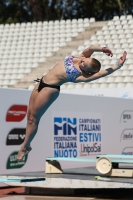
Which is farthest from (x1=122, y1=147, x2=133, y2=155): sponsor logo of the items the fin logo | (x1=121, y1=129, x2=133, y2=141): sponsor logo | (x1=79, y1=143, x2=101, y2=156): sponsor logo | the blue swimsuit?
the blue swimsuit

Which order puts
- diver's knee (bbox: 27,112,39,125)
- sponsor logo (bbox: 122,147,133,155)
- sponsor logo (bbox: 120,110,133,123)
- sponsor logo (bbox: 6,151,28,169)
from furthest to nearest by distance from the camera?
Answer: sponsor logo (bbox: 122,147,133,155), sponsor logo (bbox: 120,110,133,123), sponsor logo (bbox: 6,151,28,169), diver's knee (bbox: 27,112,39,125)

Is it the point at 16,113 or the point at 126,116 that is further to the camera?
the point at 126,116

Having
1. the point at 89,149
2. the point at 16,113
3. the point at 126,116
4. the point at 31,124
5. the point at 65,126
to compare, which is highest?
the point at 126,116

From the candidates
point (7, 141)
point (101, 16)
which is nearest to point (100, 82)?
point (7, 141)

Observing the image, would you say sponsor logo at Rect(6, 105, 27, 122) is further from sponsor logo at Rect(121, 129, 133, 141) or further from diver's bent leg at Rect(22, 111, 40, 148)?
sponsor logo at Rect(121, 129, 133, 141)

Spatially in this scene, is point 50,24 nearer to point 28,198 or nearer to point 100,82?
point 100,82

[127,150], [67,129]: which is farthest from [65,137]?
[127,150]

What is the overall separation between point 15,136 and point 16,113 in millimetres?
485

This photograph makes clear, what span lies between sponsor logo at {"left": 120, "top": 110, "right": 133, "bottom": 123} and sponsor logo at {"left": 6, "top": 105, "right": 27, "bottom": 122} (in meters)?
4.22

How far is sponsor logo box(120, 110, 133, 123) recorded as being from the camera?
14016 millimetres

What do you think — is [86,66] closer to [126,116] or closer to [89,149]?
[89,149]

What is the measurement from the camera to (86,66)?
6.03 metres

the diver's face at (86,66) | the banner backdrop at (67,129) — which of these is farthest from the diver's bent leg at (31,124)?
the banner backdrop at (67,129)

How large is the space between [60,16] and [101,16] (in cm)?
361
